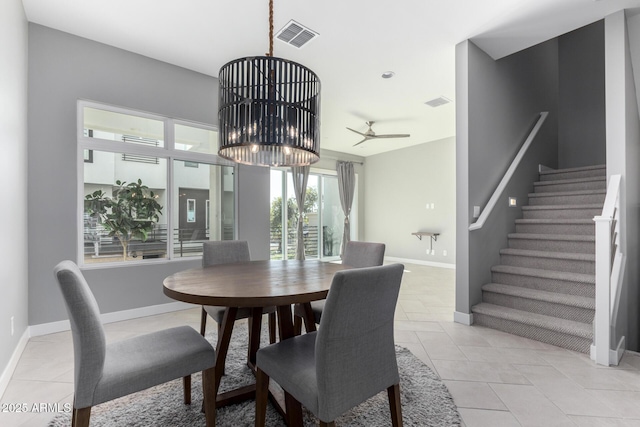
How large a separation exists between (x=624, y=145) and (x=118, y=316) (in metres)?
5.04

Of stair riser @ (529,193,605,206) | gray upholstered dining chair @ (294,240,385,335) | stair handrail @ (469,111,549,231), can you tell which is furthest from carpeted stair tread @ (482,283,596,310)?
gray upholstered dining chair @ (294,240,385,335)

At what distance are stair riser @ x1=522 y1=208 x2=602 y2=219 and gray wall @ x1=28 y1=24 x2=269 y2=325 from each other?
177 inches

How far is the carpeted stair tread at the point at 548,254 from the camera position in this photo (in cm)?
289

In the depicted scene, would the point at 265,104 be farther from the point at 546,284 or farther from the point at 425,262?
the point at 425,262

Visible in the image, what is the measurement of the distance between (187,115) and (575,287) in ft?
14.8

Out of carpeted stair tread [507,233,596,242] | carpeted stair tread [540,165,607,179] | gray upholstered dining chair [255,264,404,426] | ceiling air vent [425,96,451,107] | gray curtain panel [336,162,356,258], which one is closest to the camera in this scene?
gray upholstered dining chair [255,264,404,426]

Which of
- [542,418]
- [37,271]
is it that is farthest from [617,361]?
[37,271]

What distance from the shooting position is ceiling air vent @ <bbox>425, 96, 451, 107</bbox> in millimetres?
4551

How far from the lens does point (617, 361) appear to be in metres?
2.27

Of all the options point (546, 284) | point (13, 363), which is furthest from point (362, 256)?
point (13, 363)

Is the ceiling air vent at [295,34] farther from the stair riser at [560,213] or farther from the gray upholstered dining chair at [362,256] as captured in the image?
the stair riser at [560,213]

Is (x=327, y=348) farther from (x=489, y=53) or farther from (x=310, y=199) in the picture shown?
(x=310, y=199)

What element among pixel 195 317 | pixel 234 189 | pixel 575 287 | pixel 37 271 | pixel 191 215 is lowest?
pixel 195 317

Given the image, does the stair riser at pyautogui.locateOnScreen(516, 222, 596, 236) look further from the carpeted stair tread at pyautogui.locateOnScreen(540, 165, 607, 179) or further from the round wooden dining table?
the round wooden dining table
